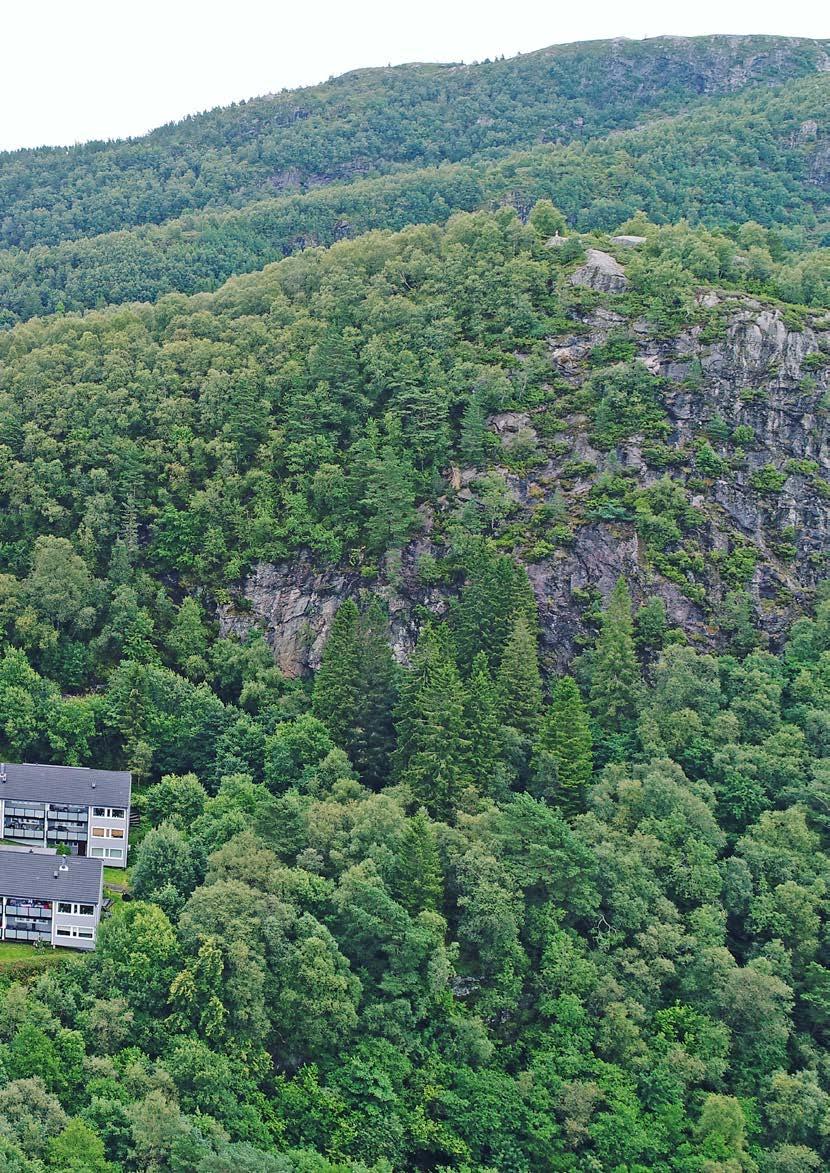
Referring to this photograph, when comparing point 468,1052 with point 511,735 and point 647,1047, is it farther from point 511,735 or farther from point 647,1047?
point 511,735

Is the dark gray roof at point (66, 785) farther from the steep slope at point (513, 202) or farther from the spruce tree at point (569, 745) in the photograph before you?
the steep slope at point (513, 202)

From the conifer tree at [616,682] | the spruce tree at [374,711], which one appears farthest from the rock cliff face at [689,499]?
the spruce tree at [374,711]

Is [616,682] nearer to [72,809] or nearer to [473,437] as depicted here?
[473,437]

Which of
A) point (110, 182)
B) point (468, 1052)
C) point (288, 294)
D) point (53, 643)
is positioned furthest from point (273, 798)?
point (110, 182)

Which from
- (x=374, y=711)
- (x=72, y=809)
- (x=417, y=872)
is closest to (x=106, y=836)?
(x=72, y=809)

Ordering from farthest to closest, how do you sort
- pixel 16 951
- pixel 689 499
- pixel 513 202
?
pixel 513 202
pixel 689 499
pixel 16 951

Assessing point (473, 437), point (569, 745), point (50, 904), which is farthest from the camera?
point (473, 437)
